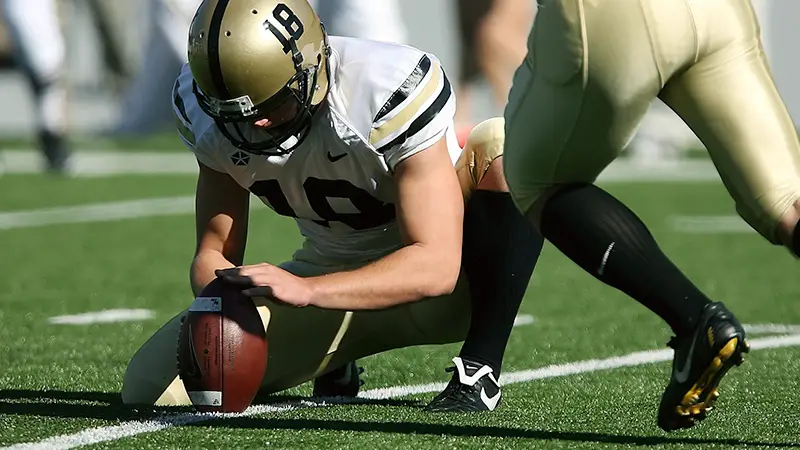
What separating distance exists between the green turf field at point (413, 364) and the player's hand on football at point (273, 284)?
24 centimetres

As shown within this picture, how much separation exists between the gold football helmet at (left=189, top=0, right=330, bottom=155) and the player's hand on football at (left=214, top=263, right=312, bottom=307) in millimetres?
271

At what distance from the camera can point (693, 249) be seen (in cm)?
601

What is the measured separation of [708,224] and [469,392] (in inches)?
166

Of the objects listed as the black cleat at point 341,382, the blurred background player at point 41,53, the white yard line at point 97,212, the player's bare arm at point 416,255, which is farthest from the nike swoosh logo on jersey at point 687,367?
the blurred background player at point 41,53

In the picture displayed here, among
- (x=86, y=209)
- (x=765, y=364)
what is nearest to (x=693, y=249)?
(x=765, y=364)

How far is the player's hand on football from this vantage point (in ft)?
8.70

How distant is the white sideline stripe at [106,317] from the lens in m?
4.27

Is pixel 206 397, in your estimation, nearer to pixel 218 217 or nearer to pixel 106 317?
pixel 218 217

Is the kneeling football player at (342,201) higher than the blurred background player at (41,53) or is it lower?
higher

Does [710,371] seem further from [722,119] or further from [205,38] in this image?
[205,38]

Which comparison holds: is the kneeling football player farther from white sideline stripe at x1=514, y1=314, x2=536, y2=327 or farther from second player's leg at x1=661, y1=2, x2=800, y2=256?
white sideline stripe at x1=514, y1=314, x2=536, y2=327

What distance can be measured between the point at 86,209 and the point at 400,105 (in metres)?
4.81

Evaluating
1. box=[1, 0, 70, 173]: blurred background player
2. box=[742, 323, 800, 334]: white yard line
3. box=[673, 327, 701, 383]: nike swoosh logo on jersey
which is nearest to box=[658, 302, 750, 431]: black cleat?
box=[673, 327, 701, 383]: nike swoosh logo on jersey

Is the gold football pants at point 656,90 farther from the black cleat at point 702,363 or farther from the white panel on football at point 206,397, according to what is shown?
the white panel on football at point 206,397
